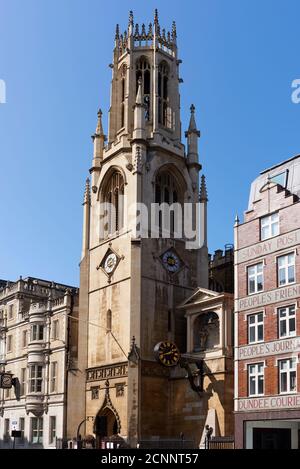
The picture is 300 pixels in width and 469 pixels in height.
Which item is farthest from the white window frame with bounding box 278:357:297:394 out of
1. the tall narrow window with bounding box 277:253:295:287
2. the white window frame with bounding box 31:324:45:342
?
the white window frame with bounding box 31:324:45:342

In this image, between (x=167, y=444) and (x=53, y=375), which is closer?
(x=167, y=444)

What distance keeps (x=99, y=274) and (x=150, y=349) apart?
1034 cm

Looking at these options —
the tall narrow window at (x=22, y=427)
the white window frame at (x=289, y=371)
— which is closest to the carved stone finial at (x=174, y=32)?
the tall narrow window at (x=22, y=427)

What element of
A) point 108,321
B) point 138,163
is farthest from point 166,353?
point 138,163

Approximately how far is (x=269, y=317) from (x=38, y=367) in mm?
34263

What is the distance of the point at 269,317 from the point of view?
42.0m

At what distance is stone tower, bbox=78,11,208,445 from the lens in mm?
60750

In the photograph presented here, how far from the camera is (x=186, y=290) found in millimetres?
66312

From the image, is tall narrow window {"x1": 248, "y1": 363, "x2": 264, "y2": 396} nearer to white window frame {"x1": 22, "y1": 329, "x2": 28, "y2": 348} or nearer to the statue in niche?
the statue in niche

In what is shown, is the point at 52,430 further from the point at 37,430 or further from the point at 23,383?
the point at 23,383

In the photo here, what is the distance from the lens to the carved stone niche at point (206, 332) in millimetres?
59125
